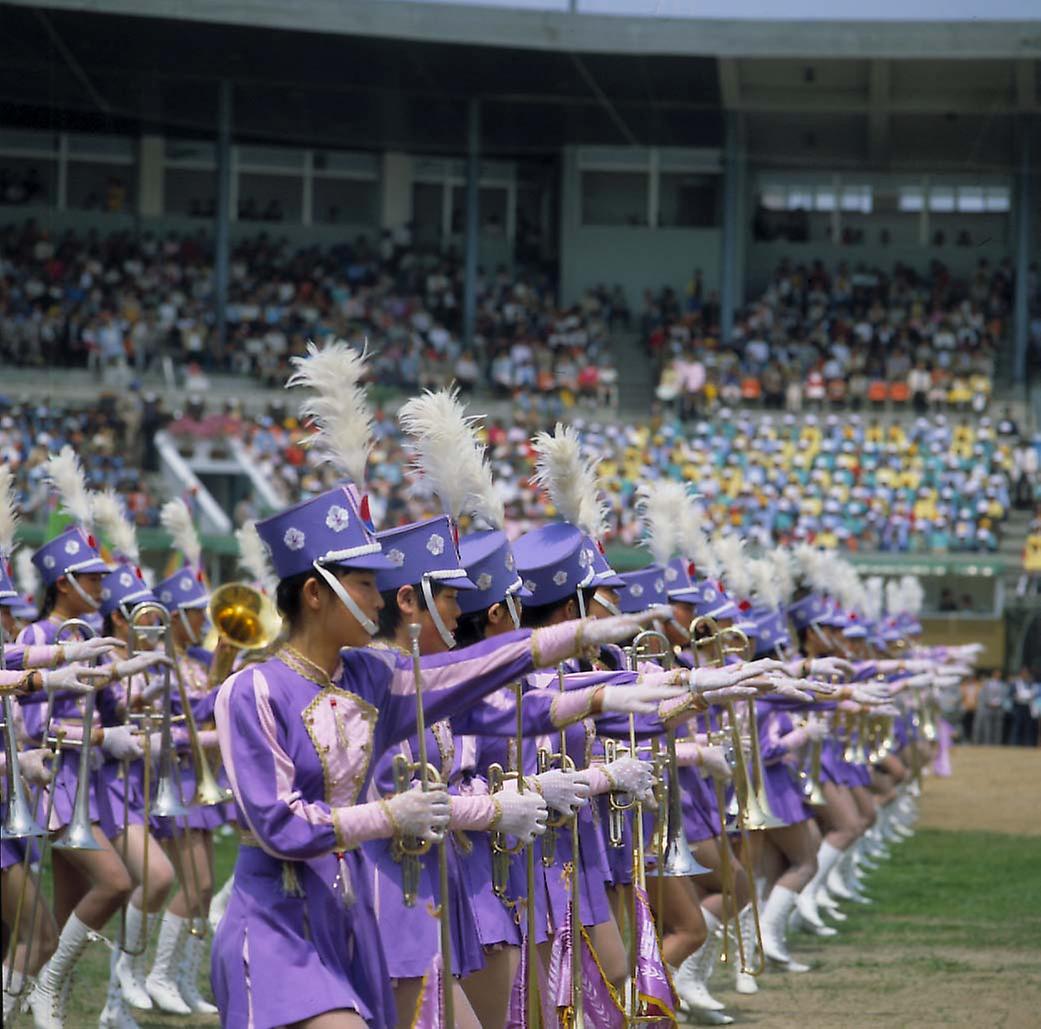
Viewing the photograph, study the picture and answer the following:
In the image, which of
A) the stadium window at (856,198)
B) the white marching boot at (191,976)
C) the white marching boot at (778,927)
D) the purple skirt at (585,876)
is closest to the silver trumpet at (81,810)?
the white marching boot at (191,976)

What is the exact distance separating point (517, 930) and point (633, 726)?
2.80ft

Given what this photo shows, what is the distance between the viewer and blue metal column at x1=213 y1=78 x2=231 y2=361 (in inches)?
1497

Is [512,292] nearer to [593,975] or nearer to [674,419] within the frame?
[674,419]

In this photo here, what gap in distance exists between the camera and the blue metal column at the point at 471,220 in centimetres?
3938

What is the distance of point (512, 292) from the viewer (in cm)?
4175

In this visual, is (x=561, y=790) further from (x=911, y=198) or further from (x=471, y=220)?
(x=911, y=198)

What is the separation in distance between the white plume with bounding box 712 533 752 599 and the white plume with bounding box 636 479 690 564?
7.18 feet

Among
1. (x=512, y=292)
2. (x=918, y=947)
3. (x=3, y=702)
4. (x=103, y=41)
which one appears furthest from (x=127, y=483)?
(x=3, y=702)

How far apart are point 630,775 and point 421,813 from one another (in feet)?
4.88

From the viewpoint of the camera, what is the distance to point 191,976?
10.2 metres

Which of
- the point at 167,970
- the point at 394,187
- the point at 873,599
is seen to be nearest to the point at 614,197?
the point at 394,187

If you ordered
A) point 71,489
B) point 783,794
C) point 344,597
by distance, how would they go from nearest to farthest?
1. point 344,597
2. point 71,489
3. point 783,794

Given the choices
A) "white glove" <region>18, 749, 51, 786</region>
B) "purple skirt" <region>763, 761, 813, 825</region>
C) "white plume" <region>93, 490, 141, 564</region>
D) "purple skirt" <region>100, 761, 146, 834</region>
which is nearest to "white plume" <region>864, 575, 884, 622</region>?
"purple skirt" <region>763, 761, 813, 825</region>

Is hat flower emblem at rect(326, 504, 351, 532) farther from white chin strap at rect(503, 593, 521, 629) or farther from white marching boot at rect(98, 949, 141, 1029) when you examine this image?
white marching boot at rect(98, 949, 141, 1029)
